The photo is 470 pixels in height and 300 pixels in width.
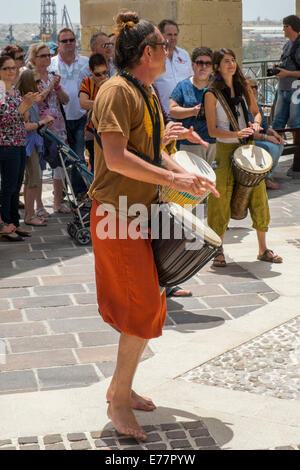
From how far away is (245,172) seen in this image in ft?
22.5

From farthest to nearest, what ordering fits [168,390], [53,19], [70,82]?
[53,19] < [70,82] < [168,390]

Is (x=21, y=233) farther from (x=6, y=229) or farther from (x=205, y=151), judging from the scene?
(x=205, y=151)

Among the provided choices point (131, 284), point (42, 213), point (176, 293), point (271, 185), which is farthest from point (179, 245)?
point (271, 185)

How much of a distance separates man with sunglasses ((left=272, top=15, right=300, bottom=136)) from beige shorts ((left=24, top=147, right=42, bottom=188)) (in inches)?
167

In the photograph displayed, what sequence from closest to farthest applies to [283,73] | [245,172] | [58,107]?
[245,172], [58,107], [283,73]

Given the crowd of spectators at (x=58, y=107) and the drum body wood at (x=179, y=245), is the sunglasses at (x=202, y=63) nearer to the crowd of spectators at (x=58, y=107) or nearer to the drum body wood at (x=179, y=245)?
the crowd of spectators at (x=58, y=107)

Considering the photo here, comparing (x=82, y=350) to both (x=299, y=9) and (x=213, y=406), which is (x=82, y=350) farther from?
(x=299, y=9)

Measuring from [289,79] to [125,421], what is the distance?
336 inches

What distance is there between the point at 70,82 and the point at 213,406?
20.0 ft

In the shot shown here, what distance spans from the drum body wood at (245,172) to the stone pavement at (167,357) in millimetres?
531

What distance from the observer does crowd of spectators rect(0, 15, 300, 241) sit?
26.5ft

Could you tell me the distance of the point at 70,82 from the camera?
9.60 m

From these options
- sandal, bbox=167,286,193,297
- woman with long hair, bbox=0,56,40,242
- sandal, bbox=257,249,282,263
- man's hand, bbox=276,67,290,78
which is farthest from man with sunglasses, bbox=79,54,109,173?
man's hand, bbox=276,67,290,78

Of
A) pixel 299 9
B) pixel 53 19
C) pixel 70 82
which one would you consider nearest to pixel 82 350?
pixel 70 82
